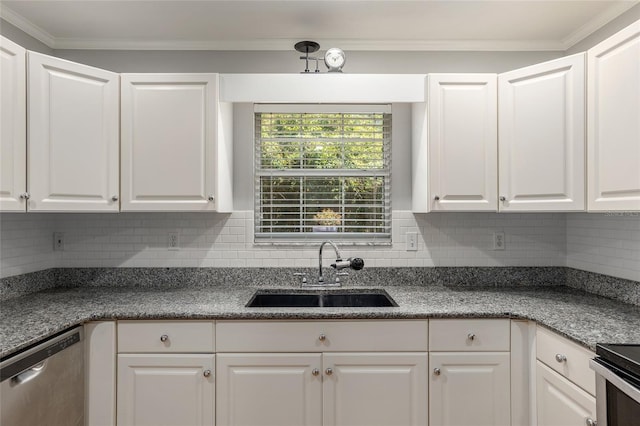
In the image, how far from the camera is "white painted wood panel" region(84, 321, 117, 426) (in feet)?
5.74

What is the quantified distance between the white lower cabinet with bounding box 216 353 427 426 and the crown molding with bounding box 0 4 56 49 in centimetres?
213

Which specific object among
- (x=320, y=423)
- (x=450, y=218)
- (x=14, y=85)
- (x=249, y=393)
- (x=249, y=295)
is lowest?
(x=320, y=423)

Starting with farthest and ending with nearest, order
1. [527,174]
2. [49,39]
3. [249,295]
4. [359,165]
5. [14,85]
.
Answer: [359,165]
[49,39]
[249,295]
[527,174]
[14,85]

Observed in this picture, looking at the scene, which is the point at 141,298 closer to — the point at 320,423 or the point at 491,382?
the point at 320,423

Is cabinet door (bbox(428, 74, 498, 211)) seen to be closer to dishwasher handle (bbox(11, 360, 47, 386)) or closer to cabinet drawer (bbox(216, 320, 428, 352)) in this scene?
cabinet drawer (bbox(216, 320, 428, 352))

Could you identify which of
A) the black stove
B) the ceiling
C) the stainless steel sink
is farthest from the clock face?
the black stove

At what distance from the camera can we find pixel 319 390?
1.76m

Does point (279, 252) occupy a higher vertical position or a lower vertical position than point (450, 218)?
lower

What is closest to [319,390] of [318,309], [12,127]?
[318,309]

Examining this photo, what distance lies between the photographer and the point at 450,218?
2.43 metres

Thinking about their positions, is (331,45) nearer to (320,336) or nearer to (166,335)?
(320,336)

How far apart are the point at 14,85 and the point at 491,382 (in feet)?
8.53

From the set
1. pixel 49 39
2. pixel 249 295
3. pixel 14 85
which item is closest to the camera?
pixel 14 85

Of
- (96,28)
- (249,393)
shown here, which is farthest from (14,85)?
(249,393)
